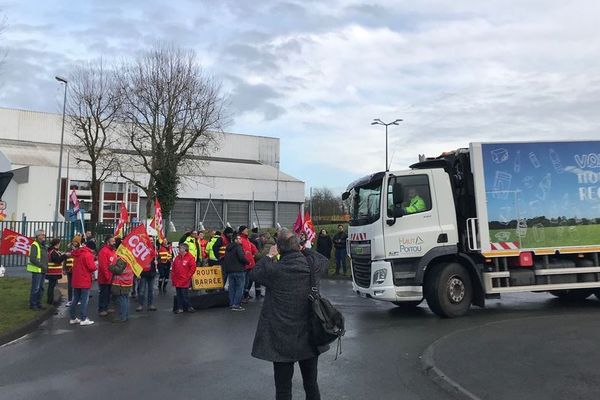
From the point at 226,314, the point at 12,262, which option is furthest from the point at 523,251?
the point at 12,262

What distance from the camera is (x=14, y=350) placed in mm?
8586

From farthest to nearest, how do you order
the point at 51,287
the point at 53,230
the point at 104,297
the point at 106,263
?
the point at 53,230
the point at 51,287
the point at 104,297
the point at 106,263

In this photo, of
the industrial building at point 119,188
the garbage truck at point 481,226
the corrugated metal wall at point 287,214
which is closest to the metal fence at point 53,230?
the industrial building at point 119,188

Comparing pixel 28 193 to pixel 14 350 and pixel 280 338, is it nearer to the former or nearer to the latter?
pixel 14 350

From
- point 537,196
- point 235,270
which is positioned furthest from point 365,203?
point 537,196

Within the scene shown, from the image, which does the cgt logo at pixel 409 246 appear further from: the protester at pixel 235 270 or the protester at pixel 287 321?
the protester at pixel 287 321

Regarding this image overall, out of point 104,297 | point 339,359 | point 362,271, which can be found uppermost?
point 362,271

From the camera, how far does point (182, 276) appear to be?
475 inches

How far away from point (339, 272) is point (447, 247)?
1056 centimetres

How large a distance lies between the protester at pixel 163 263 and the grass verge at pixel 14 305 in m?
3.62

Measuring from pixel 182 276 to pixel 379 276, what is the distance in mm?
4483

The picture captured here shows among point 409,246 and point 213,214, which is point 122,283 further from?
point 213,214

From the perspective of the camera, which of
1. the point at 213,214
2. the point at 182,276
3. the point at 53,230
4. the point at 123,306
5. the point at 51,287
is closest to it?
the point at 123,306

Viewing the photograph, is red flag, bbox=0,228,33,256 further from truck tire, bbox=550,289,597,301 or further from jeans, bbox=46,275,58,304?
truck tire, bbox=550,289,597,301
